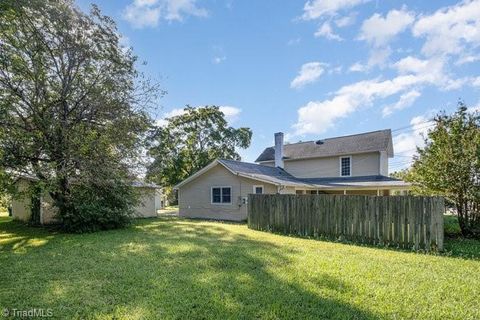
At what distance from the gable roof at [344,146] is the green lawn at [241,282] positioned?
14590 mm

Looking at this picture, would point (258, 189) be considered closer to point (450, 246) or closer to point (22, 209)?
point (450, 246)

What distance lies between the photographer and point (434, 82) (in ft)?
51.4

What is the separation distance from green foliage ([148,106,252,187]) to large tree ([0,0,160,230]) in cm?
2030

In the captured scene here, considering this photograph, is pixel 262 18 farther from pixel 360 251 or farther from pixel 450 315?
pixel 450 315

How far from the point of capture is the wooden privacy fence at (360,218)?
8.78 meters

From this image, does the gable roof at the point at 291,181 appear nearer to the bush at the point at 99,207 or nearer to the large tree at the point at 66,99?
the bush at the point at 99,207

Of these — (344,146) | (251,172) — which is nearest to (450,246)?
(251,172)

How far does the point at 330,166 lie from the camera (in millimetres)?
24609

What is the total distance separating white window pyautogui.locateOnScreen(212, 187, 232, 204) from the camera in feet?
66.5

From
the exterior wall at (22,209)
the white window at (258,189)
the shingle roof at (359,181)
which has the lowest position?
the exterior wall at (22,209)

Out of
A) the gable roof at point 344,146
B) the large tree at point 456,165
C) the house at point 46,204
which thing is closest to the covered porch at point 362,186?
the gable roof at point 344,146

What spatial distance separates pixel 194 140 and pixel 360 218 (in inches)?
1086

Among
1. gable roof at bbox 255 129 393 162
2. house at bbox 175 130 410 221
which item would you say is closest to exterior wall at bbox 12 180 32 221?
house at bbox 175 130 410 221

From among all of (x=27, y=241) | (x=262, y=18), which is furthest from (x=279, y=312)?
(x=262, y=18)
